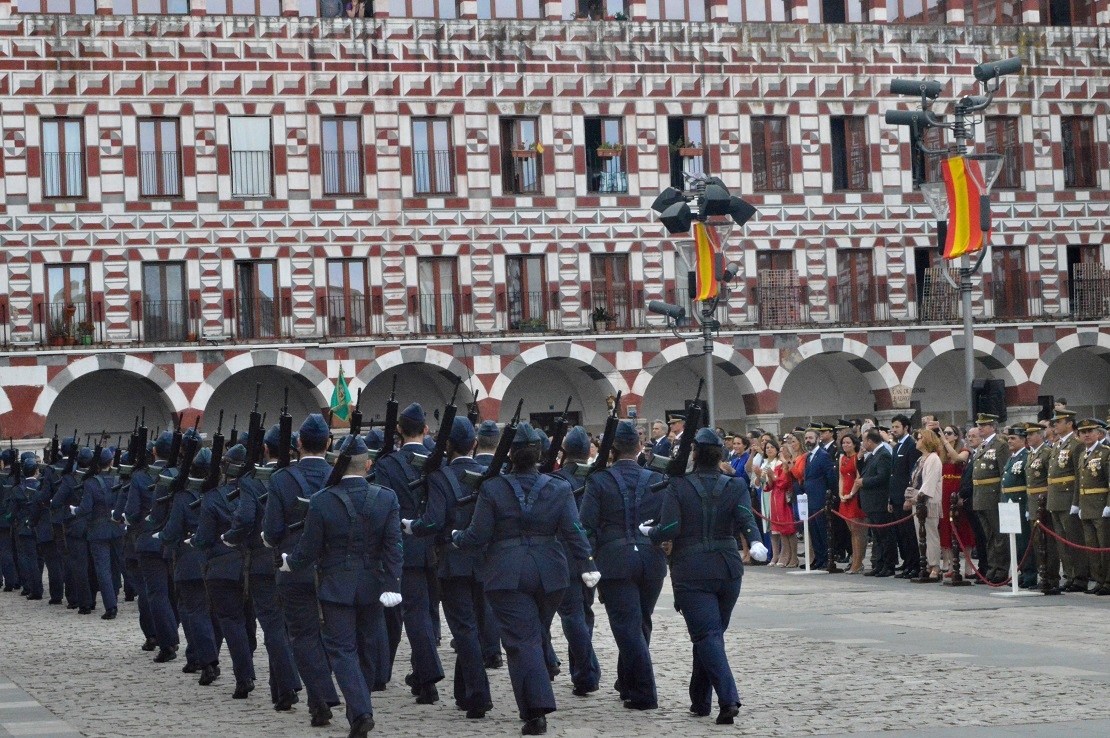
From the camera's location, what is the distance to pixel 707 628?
11.4 meters

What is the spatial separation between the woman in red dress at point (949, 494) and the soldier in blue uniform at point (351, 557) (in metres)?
11.2

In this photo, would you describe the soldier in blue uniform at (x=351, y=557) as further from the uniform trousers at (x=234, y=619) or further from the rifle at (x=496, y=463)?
the uniform trousers at (x=234, y=619)

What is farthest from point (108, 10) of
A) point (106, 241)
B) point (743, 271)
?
point (743, 271)

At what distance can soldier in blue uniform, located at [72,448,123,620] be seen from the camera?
20391mm

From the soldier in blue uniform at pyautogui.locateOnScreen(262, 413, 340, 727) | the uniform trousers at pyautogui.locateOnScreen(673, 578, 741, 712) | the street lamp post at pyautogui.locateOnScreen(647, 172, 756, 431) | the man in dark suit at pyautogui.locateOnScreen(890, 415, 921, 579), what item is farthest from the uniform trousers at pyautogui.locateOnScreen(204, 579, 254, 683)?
the street lamp post at pyautogui.locateOnScreen(647, 172, 756, 431)

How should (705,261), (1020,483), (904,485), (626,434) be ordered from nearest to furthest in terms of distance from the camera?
1. (626,434)
2. (1020,483)
3. (904,485)
4. (705,261)

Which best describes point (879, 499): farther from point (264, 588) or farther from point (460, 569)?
point (264, 588)

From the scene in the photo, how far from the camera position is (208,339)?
127 feet

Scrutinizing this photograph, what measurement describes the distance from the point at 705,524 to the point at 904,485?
10730mm

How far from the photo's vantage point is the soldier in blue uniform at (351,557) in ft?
35.8

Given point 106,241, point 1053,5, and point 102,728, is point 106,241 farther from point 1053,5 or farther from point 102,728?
point 102,728

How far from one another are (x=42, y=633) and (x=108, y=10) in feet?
74.3

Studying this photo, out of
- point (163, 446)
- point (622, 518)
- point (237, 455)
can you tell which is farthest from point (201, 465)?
point (622, 518)

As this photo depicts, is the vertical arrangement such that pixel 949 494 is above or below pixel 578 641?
above
